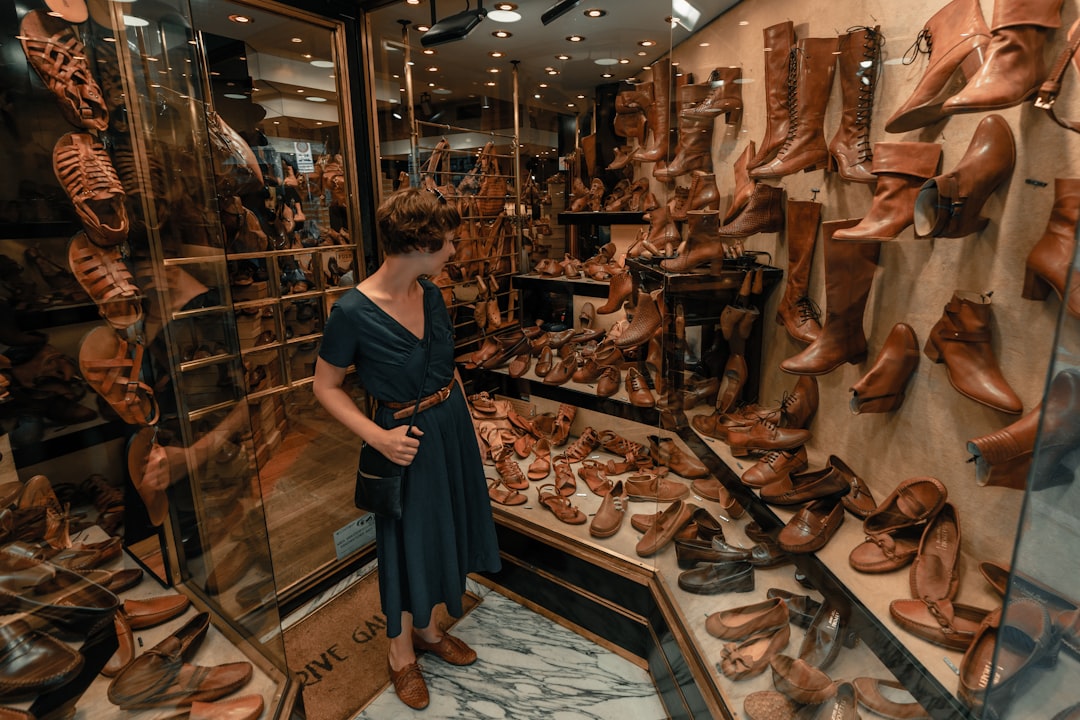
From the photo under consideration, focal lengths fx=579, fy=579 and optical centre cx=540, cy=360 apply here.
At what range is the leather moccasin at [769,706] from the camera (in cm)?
161

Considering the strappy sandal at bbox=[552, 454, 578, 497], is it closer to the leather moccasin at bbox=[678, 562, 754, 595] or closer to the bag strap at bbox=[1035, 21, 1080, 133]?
the leather moccasin at bbox=[678, 562, 754, 595]

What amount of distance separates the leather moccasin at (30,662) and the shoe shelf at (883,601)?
1.81 m

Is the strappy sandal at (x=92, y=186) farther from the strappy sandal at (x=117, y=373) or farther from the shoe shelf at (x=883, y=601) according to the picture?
the shoe shelf at (x=883, y=601)

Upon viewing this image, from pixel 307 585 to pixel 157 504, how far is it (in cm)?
111

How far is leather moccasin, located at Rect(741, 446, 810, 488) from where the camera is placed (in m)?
1.93

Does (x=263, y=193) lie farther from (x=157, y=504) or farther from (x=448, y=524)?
(x=448, y=524)

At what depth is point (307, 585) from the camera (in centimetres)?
269

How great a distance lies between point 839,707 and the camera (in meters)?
1.50

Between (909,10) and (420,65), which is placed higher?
(420,65)

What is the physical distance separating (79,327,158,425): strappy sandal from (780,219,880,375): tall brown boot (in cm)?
190

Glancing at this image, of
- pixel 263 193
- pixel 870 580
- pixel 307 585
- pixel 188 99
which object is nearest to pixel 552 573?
pixel 307 585

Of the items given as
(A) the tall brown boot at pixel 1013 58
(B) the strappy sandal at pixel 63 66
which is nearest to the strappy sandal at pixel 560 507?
(A) the tall brown boot at pixel 1013 58

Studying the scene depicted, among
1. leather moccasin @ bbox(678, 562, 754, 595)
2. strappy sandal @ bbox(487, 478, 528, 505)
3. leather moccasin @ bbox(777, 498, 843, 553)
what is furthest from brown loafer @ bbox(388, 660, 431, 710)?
leather moccasin @ bbox(777, 498, 843, 553)

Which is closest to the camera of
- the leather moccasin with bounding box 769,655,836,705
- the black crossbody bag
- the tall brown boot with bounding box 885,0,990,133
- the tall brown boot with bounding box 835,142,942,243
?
the tall brown boot with bounding box 885,0,990,133
